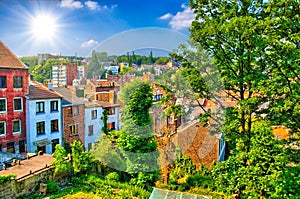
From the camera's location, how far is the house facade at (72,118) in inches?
577

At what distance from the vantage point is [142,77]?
8.66 meters

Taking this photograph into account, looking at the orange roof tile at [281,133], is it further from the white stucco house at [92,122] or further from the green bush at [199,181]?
the white stucco house at [92,122]

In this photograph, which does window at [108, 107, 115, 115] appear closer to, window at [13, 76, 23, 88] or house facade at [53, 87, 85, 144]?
house facade at [53, 87, 85, 144]

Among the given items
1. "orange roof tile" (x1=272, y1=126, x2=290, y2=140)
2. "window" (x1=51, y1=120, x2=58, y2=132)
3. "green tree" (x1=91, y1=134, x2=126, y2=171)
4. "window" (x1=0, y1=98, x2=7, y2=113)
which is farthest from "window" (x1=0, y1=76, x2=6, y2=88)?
"orange roof tile" (x1=272, y1=126, x2=290, y2=140)

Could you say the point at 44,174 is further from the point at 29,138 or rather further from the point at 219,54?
the point at 219,54

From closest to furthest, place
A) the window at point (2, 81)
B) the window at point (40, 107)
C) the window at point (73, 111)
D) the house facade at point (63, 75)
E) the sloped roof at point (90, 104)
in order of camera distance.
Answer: the window at point (2, 81) < the window at point (40, 107) < the window at point (73, 111) < the sloped roof at point (90, 104) < the house facade at point (63, 75)

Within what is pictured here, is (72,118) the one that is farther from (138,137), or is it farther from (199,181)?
(199,181)

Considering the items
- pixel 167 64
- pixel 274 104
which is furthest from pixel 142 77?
pixel 274 104

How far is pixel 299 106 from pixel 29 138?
11.8 m

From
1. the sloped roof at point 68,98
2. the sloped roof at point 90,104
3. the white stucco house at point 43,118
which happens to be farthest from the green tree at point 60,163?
the sloped roof at point 90,104

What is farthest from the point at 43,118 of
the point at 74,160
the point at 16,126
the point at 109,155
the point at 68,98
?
the point at 109,155

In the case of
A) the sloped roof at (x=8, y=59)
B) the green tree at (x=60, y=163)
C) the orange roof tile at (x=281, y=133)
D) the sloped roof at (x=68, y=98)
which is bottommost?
the green tree at (x=60, y=163)

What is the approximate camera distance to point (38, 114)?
13547mm

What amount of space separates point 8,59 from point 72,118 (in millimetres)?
4270
